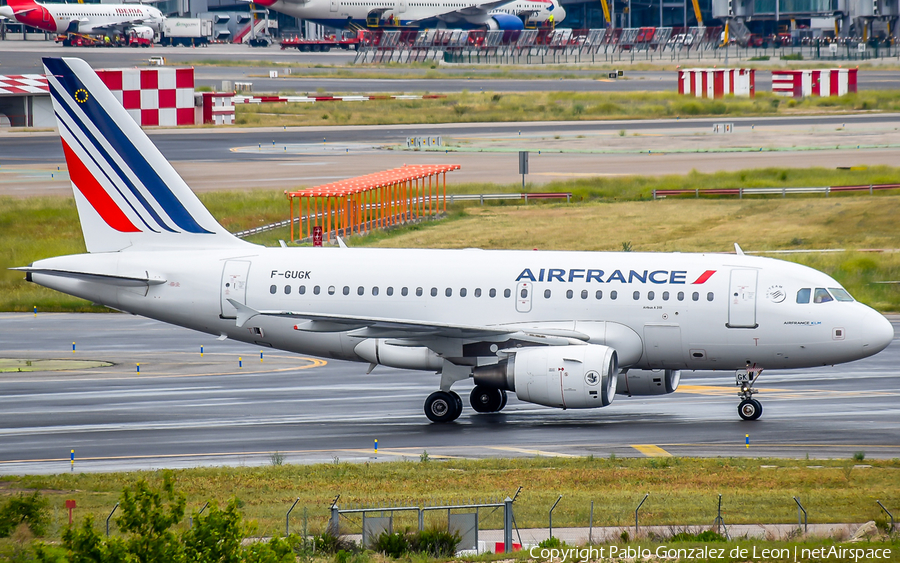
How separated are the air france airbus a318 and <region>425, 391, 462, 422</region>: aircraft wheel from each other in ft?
0.13

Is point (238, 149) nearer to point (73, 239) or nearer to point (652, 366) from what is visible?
point (73, 239)

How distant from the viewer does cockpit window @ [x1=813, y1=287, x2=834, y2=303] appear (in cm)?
2944

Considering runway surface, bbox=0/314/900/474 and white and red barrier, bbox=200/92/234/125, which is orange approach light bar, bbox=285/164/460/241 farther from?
white and red barrier, bbox=200/92/234/125

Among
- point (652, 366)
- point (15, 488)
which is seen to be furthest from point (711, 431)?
point (15, 488)

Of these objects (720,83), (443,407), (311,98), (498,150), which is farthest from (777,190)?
(311,98)

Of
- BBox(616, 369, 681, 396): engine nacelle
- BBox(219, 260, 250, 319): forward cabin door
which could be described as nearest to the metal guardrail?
BBox(616, 369, 681, 396): engine nacelle

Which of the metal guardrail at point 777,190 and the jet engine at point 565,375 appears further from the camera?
the metal guardrail at point 777,190

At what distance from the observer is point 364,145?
91188mm

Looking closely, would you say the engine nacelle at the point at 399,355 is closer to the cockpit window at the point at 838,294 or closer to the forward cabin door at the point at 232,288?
the forward cabin door at the point at 232,288

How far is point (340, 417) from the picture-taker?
31.2 m

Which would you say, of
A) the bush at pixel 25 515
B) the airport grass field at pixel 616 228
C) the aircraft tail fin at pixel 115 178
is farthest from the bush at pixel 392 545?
the airport grass field at pixel 616 228

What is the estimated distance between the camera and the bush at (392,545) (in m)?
17.2

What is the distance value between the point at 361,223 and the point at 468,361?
30.0 meters

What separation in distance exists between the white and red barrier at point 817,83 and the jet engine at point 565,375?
10544 cm
